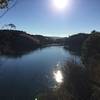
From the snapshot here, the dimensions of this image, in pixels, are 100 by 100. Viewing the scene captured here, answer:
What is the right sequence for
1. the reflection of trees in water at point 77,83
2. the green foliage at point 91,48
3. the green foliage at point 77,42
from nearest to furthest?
the reflection of trees in water at point 77,83 → the green foliage at point 91,48 → the green foliage at point 77,42

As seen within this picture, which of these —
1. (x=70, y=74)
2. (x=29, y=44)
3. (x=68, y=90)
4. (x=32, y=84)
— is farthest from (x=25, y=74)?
(x=29, y=44)

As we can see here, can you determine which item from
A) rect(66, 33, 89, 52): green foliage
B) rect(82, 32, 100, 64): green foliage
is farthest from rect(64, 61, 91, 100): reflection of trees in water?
rect(66, 33, 89, 52): green foliage

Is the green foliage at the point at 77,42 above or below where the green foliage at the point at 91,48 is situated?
below

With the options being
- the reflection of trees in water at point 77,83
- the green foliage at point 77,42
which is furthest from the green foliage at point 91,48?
the green foliage at point 77,42

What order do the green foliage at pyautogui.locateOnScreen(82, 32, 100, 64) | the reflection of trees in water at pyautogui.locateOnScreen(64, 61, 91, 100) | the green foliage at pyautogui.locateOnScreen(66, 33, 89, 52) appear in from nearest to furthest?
the reflection of trees in water at pyautogui.locateOnScreen(64, 61, 91, 100)
the green foliage at pyautogui.locateOnScreen(82, 32, 100, 64)
the green foliage at pyautogui.locateOnScreen(66, 33, 89, 52)

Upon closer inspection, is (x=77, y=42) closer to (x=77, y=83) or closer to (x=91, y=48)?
(x=91, y=48)

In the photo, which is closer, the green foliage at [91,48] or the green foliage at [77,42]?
the green foliage at [91,48]

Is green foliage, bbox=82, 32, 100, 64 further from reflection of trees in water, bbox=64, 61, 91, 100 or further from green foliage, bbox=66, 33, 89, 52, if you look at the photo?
green foliage, bbox=66, 33, 89, 52

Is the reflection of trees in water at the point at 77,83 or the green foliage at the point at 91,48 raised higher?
the green foliage at the point at 91,48

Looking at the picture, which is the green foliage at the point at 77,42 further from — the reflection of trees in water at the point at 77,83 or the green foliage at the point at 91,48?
the reflection of trees in water at the point at 77,83

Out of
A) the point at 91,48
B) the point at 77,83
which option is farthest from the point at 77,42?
the point at 77,83

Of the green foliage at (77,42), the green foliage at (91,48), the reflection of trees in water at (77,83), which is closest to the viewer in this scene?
the reflection of trees in water at (77,83)

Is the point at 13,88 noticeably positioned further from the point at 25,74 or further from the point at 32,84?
the point at 25,74

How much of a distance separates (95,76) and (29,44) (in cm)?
9911
